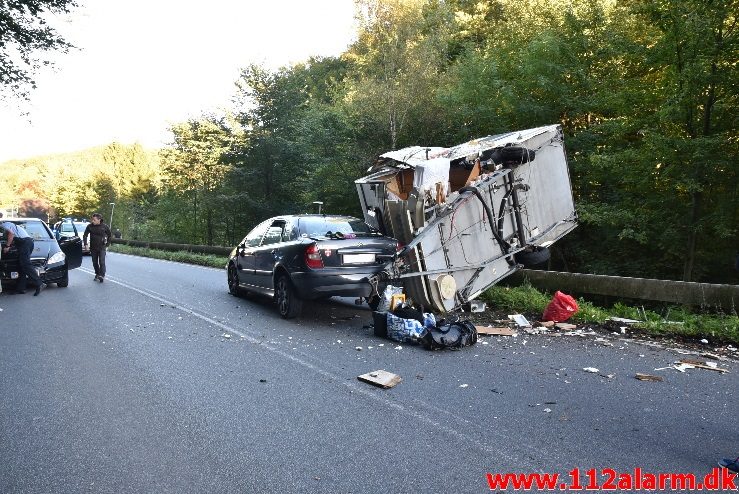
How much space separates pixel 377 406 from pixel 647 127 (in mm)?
11080

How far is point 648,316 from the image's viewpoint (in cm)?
782

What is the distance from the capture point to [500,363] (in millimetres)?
5598

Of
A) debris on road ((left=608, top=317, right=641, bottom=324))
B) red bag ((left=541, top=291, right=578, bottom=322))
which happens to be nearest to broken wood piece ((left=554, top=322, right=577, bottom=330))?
red bag ((left=541, top=291, right=578, bottom=322))

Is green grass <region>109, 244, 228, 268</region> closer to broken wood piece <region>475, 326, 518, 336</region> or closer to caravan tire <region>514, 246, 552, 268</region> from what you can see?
caravan tire <region>514, 246, 552, 268</region>

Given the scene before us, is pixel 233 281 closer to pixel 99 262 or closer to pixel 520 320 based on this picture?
pixel 99 262

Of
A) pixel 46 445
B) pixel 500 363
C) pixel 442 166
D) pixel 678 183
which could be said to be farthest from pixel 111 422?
pixel 678 183

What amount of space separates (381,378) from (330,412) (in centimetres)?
93

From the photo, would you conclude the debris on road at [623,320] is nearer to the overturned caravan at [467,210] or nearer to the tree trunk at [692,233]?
the overturned caravan at [467,210]

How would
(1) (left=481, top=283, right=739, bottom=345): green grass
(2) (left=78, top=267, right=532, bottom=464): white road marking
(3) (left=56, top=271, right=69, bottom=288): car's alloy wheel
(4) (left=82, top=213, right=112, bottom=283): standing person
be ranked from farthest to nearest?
(4) (left=82, top=213, right=112, bottom=283): standing person < (3) (left=56, top=271, right=69, bottom=288): car's alloy wheel < (1) (left=481, top=283, right=739, bottom=345): green grass < (2) (left=78, top=267, right=532, bottom=464): white road marking

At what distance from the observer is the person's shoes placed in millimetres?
3049

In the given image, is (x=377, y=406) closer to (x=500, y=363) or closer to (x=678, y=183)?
(x=500, y=363)

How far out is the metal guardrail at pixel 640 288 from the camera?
7.21 metres

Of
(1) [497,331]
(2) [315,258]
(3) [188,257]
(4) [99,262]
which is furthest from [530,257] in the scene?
(3) [188,257]

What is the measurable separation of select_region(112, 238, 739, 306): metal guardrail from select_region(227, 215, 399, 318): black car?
3.32 m
